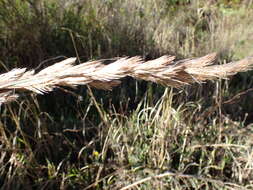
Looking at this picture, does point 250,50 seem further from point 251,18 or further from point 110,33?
point 110,33

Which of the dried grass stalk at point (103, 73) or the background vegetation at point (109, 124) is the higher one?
the dried grass stalk at point (103, 73)

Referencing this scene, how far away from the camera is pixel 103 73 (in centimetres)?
79

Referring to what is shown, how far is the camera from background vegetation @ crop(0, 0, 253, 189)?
5.71 ft

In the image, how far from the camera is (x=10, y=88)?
80 centimetres

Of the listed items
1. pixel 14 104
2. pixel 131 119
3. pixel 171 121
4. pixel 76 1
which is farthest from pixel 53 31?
pixel 171 121

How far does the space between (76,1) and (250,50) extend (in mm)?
2228

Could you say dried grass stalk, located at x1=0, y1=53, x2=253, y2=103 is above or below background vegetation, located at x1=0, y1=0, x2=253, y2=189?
above

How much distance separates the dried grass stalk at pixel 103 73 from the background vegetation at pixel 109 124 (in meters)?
0.73

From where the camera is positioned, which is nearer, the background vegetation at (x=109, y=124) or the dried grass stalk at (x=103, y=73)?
the dried grass stalk at (x=103, y=73)

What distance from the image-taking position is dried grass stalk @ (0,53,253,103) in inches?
31.4

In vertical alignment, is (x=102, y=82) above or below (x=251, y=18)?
above

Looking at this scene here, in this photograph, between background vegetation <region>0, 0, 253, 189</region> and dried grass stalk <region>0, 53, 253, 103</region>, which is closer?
dried grass stalk <region>0, 53, 253, 103</region>

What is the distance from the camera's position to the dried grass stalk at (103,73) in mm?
798

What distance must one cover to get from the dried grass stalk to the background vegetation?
2.39ft
